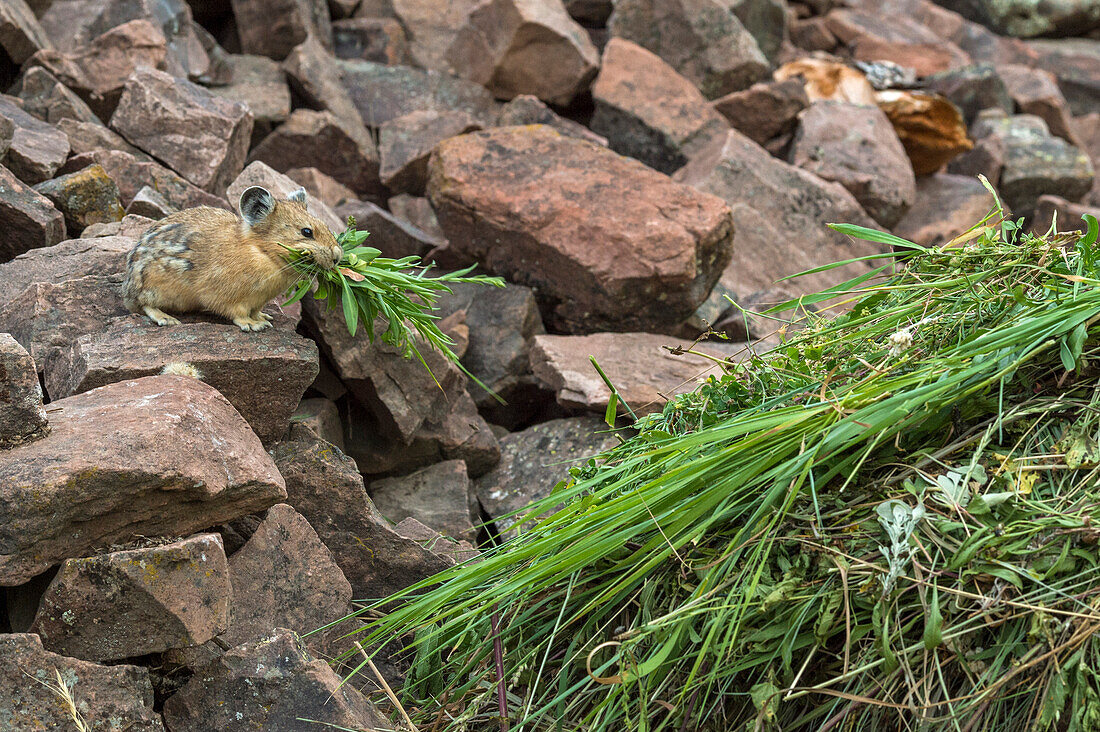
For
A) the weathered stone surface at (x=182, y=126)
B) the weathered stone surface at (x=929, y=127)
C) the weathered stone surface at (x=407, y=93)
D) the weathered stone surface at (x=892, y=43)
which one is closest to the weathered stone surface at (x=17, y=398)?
the weathered stone surface at (x=182, y=126)

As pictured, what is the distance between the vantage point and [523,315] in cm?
608

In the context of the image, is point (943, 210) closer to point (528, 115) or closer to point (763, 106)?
point (763, 106)

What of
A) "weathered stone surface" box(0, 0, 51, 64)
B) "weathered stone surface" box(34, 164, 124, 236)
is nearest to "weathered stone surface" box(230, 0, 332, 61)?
"weathered stone surface" box(0, 0, 51, 64)

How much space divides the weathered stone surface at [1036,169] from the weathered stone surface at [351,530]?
390 inches

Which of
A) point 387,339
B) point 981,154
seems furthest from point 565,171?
point 981,154

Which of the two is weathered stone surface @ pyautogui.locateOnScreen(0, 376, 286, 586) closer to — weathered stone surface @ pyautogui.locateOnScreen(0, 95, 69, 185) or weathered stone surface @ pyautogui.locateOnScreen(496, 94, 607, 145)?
weathered stone surface @ pyautogui.locateOnScreen(0, 95, 69, 185)

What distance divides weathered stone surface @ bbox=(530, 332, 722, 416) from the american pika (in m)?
1.81

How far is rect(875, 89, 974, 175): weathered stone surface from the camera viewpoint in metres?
11.2

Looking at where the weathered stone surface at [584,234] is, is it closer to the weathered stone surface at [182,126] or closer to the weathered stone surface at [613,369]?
the weathered stone surface at [613,369]

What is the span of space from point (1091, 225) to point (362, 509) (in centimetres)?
292

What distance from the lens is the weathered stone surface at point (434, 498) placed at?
4.80 m

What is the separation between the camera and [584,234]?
616 centimetres

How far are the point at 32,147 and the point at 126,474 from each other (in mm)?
3479

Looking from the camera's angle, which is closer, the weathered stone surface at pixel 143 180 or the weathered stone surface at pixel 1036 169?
the weathered stone surface at pixel 143 180
